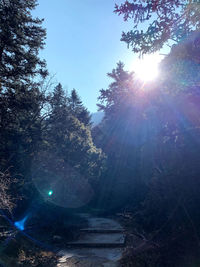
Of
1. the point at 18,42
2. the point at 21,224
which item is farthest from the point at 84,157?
Result: the point at 18,42

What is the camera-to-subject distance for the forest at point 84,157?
20.0ft

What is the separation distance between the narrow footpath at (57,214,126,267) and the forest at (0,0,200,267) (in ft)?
1.08

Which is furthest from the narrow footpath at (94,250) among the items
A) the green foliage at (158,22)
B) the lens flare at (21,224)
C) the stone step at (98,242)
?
the green foliage at (158,22)

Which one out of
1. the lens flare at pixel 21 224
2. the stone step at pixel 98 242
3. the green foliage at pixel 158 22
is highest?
the green foliage at pixel 158 22

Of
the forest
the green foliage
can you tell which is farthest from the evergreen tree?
the green foliage

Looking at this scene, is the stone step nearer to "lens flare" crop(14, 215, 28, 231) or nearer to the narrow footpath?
the narrow footpath

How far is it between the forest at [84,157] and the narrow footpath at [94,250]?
0.33m

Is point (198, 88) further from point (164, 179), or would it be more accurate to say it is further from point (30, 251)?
point (30, 251)

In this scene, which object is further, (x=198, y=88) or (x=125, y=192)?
(x=125, y=192)

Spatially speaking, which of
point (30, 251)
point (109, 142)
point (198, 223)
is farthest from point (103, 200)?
point (198, 223)

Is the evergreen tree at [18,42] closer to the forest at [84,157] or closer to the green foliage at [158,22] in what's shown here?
the forest at [84,157]

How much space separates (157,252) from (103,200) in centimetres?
1408

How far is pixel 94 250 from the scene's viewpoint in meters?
8.45

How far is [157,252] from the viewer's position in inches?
245
